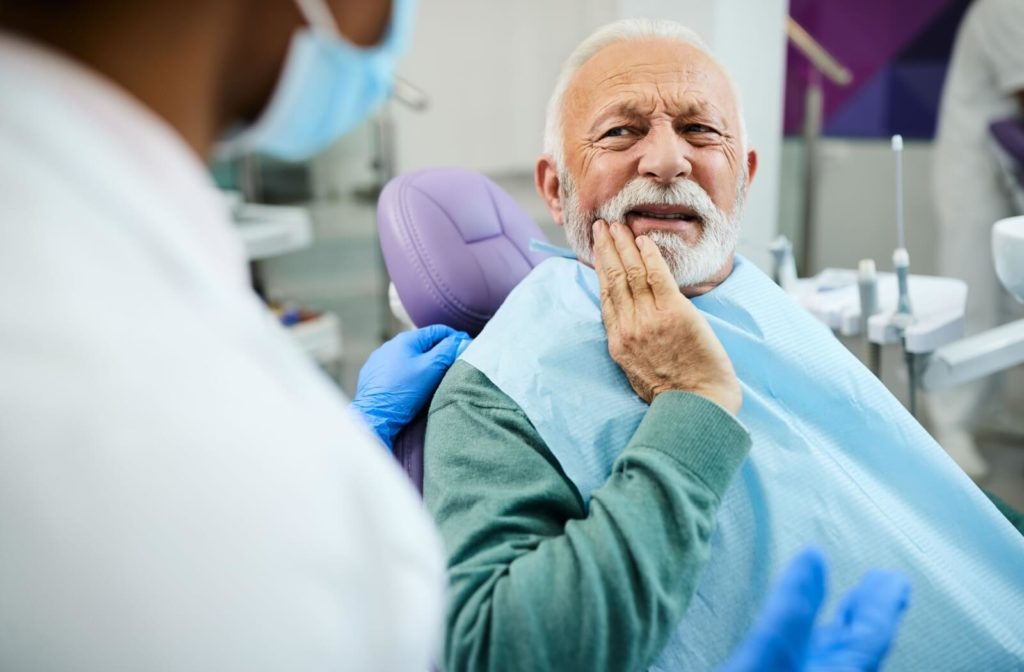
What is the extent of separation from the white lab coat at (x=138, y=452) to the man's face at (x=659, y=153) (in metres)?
0.80

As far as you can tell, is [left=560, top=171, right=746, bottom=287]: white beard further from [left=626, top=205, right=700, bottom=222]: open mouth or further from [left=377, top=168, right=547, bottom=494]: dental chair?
[left=377, top=168, right=547, bottom=494]: dental chair

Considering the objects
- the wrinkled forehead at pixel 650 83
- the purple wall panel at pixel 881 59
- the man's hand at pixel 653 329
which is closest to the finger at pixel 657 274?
the man's hand at pixel 653 329

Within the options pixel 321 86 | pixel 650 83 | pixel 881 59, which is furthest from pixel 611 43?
pixel 881 59

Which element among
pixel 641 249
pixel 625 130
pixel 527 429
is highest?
pixel 625 130

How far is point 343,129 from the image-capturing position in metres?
0.68

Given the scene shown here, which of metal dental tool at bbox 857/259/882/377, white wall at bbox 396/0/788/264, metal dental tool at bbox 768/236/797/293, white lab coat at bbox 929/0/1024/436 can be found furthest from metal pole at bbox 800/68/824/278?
metal dental tool at bbox 857/259/882/377

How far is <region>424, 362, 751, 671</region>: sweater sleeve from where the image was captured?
0.79 m

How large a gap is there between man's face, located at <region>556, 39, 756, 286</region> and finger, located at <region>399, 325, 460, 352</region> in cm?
24

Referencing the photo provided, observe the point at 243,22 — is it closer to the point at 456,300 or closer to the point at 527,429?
the point at 527,429

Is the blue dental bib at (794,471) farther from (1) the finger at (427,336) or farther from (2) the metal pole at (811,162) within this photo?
(2) the metal pole at (811,162)

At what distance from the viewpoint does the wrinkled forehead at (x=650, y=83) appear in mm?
1227

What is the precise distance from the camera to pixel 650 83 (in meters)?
1.23

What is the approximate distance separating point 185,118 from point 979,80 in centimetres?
314

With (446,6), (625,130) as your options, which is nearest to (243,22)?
(625,130)
